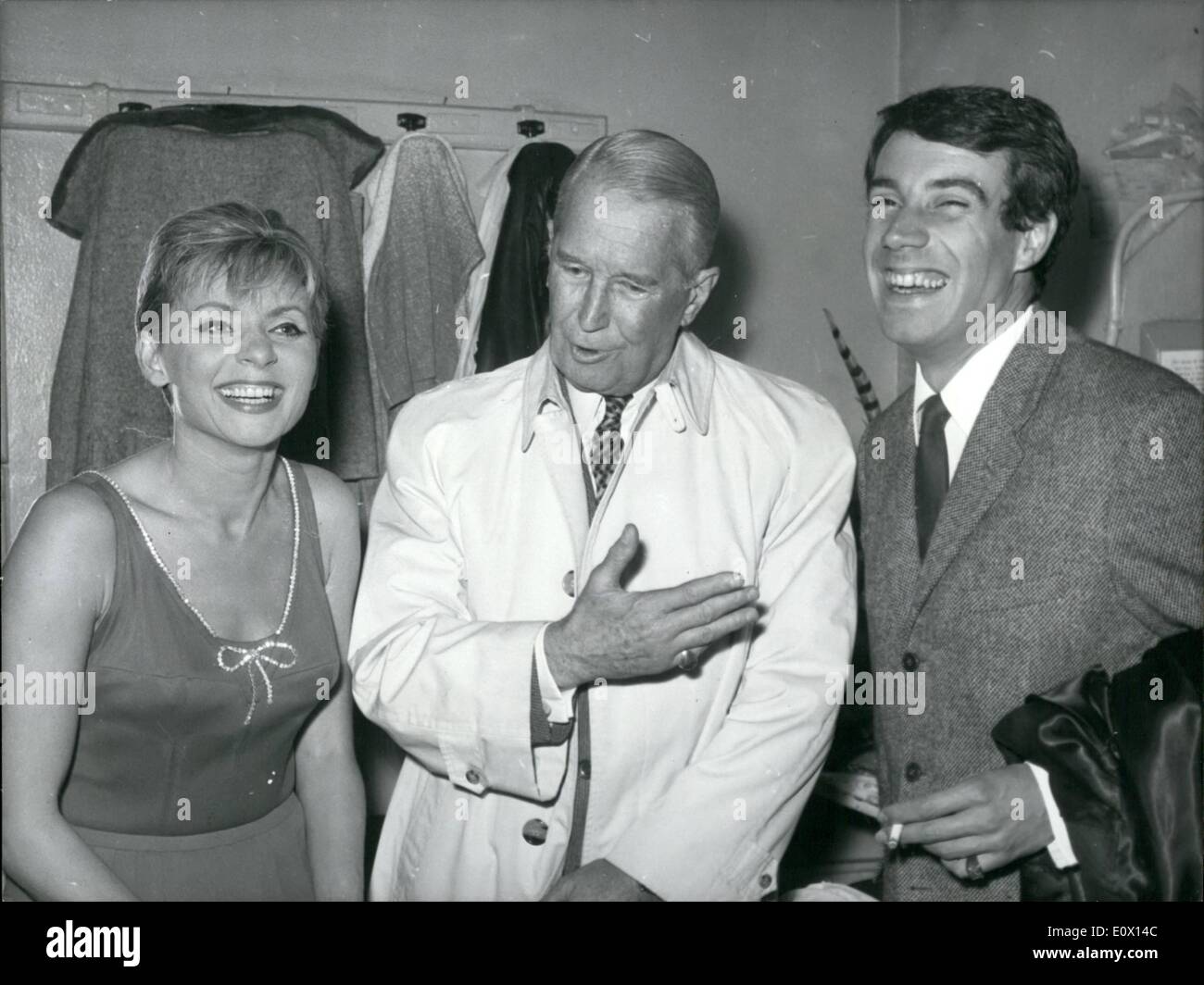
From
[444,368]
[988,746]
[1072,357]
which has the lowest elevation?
[988,746]

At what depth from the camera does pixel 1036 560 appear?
1.22 metres

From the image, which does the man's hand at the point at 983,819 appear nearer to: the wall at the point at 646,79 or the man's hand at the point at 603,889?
the man's hand at the point at 603,889

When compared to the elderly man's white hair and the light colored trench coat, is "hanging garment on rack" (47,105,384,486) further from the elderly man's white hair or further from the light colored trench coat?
the elderly man's white hair

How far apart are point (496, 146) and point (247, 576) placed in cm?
138

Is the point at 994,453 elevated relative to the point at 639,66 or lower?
lower

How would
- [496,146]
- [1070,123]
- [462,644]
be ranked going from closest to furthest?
[462,644] < [1070,123] < [496,146]

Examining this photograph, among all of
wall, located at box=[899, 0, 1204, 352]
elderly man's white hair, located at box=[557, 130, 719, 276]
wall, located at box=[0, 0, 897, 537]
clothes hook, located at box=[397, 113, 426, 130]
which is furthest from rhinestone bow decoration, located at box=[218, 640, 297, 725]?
wall, located at box=[899, 0, 1204, 352]

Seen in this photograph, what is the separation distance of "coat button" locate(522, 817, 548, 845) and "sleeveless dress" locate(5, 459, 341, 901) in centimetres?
33

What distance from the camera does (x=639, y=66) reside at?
7.93 feet

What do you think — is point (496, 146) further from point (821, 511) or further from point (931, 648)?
point (931, 648)

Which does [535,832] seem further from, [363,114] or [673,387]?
[363,114]

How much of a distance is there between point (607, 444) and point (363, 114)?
1.28 m

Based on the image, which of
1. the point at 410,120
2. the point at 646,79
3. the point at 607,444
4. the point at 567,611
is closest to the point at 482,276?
the point at 410,120
